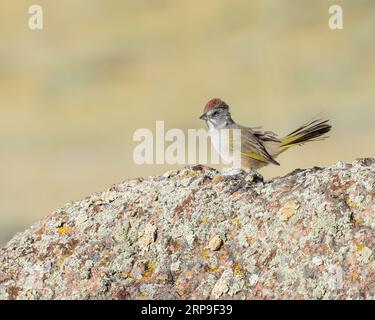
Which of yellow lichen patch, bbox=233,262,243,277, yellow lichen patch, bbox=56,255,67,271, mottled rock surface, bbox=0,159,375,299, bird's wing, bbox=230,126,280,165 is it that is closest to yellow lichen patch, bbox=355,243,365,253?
mottled rock surface, bbox=0,159,375,299

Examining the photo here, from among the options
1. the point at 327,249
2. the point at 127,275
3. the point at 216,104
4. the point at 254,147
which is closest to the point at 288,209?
the point at 327,249

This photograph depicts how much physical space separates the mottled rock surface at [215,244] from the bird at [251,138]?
2515mm

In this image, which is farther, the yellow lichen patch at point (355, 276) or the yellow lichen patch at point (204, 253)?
the yellow lichen patch at point (204, 253)

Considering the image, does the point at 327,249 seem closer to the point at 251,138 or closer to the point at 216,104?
the point at 251,138

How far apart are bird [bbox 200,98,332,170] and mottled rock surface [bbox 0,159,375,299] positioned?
2.52 m

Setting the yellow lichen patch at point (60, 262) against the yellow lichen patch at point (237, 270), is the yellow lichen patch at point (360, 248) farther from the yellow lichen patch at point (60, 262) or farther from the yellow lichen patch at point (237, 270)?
the yellow lichen patch at point (60, 262)

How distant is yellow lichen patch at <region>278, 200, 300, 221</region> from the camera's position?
225 inches

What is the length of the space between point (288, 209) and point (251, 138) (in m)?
3.43

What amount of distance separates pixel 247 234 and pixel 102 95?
→ 32.8m

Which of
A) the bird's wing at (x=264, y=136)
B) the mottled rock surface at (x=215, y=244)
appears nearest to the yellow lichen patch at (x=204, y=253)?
the mottled rock surface at (x=215, y=244)

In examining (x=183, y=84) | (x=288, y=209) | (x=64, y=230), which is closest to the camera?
(x=288, y=209)

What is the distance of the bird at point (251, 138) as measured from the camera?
888 cm

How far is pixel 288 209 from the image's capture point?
5742 mm

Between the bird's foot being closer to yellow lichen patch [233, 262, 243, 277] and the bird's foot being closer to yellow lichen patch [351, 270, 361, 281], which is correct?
yellow lichen patch [233, 262, 243, 277]
